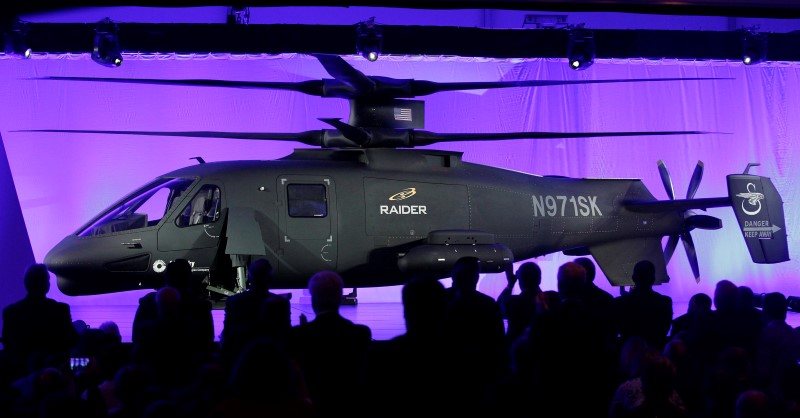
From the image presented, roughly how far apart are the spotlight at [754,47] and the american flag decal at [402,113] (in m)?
7.26

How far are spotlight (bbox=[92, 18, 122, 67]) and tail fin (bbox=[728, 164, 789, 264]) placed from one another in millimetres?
10435

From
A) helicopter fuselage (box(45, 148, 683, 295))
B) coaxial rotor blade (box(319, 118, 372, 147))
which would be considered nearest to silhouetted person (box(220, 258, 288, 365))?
helicopter fuselage (box(45, 148, 683, 295))

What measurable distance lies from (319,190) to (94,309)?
20.0ft

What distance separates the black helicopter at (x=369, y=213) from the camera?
11.9 meters

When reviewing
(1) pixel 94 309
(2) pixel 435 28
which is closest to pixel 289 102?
(2) pixel 435 28

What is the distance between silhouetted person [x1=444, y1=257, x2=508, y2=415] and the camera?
5.15 meters

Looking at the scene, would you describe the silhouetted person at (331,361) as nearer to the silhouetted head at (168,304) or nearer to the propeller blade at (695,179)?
the silhouetted head at (168,304)

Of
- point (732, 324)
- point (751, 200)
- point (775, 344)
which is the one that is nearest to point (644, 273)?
point (732, 324)

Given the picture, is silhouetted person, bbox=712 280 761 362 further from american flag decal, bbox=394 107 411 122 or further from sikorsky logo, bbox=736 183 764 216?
sikorsky logo, bbox=736 183 764 216

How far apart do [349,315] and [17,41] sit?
282 inches

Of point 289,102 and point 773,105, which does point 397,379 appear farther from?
point 773,105

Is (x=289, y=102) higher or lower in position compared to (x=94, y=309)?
higher

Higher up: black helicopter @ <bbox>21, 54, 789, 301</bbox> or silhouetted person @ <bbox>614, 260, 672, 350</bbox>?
black helicopter @ <bbox>21, 54, 789, 301</bbox>

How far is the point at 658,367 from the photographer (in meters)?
4.72
